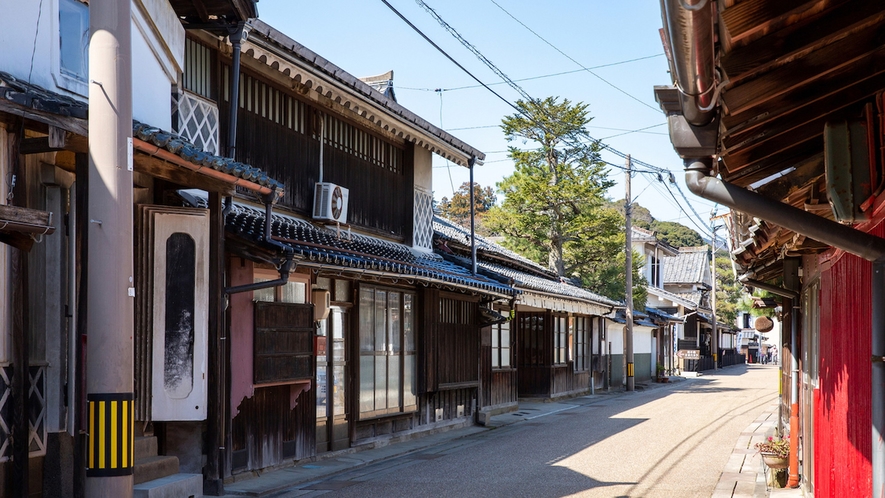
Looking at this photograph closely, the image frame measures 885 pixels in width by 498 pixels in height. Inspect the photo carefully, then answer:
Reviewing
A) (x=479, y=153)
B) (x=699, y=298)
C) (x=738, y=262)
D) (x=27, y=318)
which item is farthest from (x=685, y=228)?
(x=27, y=318)

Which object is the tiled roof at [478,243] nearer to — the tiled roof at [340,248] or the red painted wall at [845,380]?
the tiled roof at [340,248]

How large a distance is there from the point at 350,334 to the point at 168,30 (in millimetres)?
6695

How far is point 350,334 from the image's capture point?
1588cm

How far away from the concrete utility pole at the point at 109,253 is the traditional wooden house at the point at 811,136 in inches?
147

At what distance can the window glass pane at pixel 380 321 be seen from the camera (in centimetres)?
1689

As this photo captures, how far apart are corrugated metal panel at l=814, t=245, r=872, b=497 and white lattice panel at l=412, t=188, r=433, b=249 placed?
1293 centimetres

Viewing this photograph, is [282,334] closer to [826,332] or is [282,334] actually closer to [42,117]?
[42,117]

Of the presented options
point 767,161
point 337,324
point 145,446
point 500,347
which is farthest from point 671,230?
point 767,161

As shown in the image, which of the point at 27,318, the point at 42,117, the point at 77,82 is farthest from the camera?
the point at 77,82

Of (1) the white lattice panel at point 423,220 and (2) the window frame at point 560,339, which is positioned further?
(2) the window frame at point 560,339

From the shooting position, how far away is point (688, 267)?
2643 inches

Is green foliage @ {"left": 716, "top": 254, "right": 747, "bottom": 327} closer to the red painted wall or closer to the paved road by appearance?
the paved road

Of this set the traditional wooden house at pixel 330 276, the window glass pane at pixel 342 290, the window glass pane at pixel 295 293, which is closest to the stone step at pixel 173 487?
the traditional wooden house at pixel 330 276

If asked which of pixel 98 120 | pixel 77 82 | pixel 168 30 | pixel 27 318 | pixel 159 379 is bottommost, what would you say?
pixel 159 379
